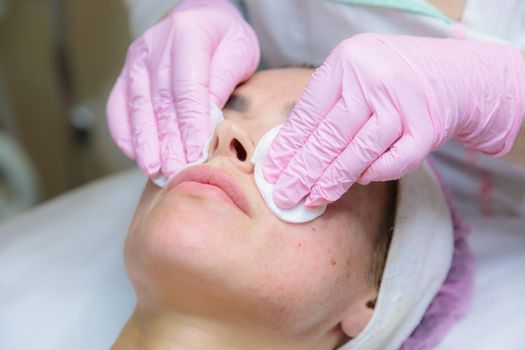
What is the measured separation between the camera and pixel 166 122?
1.24 meters

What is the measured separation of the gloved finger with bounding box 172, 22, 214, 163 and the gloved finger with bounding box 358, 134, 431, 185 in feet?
0.96

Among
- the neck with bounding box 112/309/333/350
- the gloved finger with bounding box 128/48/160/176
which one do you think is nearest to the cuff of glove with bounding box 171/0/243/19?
the gloved finger with bounding box 128/48/160/176

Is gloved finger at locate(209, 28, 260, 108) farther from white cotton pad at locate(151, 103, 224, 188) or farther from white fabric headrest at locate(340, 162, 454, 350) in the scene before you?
white fabric headrest at locate(340, 162, 454, 350)

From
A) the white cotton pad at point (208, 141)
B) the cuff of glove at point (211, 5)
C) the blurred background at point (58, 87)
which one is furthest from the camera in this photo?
the blurred background at point (58, 87)

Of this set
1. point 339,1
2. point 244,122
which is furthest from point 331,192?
point 339,1

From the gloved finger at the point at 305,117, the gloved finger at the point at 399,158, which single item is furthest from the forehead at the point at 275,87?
the gloved finger at the point at 399,158

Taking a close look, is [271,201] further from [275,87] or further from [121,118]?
[121,118]

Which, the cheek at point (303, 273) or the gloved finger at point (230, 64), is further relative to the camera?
the gloved finger at point (230, 64)

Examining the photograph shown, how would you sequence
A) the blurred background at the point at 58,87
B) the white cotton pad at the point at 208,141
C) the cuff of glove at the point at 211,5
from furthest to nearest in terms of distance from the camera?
the blurred background at the point at 58,87 < the cuff of glove at the point at 211,5 < the white cotton pad at the point at 208,141

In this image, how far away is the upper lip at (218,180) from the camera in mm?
1052

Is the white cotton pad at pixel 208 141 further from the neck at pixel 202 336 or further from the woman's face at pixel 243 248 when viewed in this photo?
the neck at pixel 202 336

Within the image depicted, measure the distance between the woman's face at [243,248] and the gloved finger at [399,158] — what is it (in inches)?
4.8

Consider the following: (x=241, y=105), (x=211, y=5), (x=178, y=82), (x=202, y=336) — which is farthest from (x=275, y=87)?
(x=202, y=336)

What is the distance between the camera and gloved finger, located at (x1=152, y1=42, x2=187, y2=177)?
1163 mm
